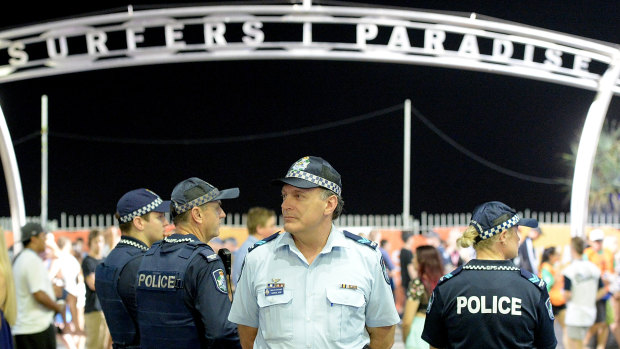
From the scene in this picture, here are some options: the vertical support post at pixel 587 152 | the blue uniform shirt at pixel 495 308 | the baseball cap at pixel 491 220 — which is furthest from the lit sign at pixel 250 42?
the blue uniform shirt at pixel 495 308

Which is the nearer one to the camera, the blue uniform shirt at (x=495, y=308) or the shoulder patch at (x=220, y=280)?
the blue uniform shirt at (x=495, y=308)

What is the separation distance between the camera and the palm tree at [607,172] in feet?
120

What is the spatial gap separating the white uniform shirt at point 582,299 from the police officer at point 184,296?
6478 mm

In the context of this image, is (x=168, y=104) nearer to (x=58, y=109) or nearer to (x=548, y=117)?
(x=58, y=109)

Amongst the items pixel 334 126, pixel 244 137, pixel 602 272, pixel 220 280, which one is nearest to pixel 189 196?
pixel 220 280

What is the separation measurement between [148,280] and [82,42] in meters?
37.4

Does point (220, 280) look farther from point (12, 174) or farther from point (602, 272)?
point (12, 174)

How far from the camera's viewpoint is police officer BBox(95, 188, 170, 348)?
495cm

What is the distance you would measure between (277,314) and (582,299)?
6953 millimetres

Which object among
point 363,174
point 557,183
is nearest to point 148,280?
point 363,174

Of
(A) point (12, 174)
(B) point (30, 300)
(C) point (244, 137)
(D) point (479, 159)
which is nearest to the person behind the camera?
(B) point (30, 300)

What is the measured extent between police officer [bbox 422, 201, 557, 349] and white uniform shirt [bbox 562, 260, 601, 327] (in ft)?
19.2

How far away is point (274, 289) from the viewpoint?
3.63m

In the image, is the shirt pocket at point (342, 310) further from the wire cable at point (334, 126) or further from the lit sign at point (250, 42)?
the wire cable at point (334, 126)
